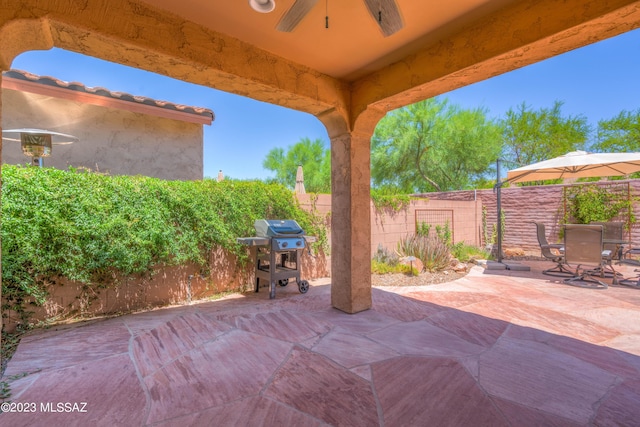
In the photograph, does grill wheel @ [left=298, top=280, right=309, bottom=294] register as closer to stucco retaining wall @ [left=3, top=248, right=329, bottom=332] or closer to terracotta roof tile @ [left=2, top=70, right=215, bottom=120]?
stucco retaining wall @ [left=3, top=248, right=329, bottom=332]

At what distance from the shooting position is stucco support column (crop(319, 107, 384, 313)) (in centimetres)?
346

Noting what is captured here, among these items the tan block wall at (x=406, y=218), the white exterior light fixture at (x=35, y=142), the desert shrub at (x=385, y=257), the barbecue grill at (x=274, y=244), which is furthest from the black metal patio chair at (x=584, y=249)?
the white exterior light fixture at (x=35, y=142)

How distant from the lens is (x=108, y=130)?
17.9ft

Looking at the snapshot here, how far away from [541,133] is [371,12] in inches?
708

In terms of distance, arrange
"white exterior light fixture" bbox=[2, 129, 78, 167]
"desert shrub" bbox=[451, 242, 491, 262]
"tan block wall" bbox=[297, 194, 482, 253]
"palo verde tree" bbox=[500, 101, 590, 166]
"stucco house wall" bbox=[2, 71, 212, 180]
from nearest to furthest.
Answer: "white exterior light fixture" bbox=[2, 129, 78, 167] → "stucco house wall" bbox=[2, 71, 212, 180] → "tan block wall" bbox=[297, 194, 482, 253] → "desert shrub" bbox=[451, 242, 491, 262] → "palo verde tree" bbox=[500, 101, 590, 166]

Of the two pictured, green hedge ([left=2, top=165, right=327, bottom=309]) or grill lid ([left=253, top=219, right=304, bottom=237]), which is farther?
grill lid ([left=253, top=219, right=304, bottom=237])

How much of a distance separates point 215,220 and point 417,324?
119 inches

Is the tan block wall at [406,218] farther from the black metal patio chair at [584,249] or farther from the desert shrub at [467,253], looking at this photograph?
the black metal patio chair at [584,249]

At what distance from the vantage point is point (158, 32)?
215 centimetres

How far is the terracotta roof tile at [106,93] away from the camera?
175 inches

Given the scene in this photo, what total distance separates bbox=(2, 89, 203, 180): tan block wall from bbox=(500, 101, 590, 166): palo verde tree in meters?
15.9

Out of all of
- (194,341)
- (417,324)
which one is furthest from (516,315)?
(194,341)

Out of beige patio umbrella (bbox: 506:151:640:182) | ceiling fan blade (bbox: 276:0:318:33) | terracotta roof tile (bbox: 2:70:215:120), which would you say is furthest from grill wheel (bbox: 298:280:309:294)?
beige patio umbrella (bbox: 506:151:640:182)

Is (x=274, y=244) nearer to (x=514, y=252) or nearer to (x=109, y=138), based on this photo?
(x=109, y=138)
